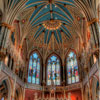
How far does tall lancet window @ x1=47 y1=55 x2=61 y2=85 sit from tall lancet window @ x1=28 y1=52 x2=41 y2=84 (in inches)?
81.7

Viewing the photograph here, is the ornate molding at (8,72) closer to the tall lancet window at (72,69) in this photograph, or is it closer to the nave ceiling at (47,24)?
the nave ceiling at (47,24)

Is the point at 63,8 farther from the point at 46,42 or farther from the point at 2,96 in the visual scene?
the point at 2,96

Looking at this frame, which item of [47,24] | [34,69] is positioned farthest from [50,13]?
[34,69]

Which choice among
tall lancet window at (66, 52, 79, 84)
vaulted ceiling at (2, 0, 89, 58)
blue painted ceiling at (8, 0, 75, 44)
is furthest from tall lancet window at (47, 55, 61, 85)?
blue painted ceiling at (8, 0, 75, 44)

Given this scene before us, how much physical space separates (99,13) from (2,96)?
59.4 feet

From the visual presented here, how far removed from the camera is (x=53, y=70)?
93.9 feet

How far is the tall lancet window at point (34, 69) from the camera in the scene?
87.2 feet

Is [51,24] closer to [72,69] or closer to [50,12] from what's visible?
[50,12]

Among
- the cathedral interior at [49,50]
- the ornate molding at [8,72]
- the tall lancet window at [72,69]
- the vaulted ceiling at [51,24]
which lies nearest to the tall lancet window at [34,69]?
the cathedral interior at [49,50]

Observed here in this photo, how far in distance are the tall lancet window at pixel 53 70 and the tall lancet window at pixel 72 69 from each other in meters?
2.00

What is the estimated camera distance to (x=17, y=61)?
72.8 feet

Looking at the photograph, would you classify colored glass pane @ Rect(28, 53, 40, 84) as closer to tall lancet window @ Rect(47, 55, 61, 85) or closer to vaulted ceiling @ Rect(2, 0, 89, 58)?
vaulted ceiling @ Rect(2, 0, 89, 58)

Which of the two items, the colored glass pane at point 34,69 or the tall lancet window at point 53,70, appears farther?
the tall lancet window at point 53,70

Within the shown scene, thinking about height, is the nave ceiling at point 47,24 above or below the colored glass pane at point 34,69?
above
